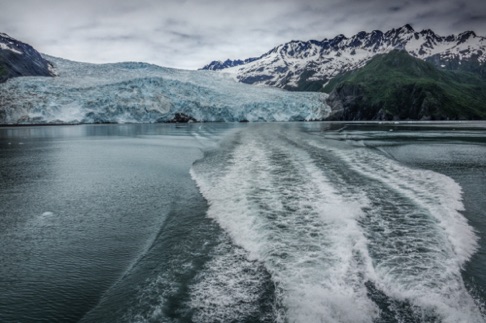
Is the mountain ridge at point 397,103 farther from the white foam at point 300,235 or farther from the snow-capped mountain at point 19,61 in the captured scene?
the white foam at point 300,235

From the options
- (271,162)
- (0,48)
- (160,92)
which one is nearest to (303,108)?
(160,92)

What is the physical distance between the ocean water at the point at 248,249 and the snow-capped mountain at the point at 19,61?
88402 mm

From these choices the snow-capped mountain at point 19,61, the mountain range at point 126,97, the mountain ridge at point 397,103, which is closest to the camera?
the mountain range at point 126,97

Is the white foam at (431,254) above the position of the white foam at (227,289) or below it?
above

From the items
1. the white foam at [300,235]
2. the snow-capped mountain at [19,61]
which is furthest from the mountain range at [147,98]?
the white foam at [300,235]

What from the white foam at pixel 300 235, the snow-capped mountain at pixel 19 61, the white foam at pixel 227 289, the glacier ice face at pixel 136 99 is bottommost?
the white foam at pixel 227 289

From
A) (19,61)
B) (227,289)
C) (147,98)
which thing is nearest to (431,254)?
(227,289)

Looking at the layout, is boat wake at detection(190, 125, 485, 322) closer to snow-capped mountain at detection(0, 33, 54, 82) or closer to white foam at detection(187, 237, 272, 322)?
white foam at detection(187, 237, 272, 322)

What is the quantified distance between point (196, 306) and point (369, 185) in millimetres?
8987

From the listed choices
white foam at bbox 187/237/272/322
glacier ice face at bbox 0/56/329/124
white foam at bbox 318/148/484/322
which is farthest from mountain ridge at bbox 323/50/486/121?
white foam at bbox 187/237/272/322

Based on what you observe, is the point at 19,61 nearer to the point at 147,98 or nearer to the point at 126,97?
the point at 126,97

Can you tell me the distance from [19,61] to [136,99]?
179 feet

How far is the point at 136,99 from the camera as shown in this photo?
6725 centimetres

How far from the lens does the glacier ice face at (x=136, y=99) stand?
58.8 m
